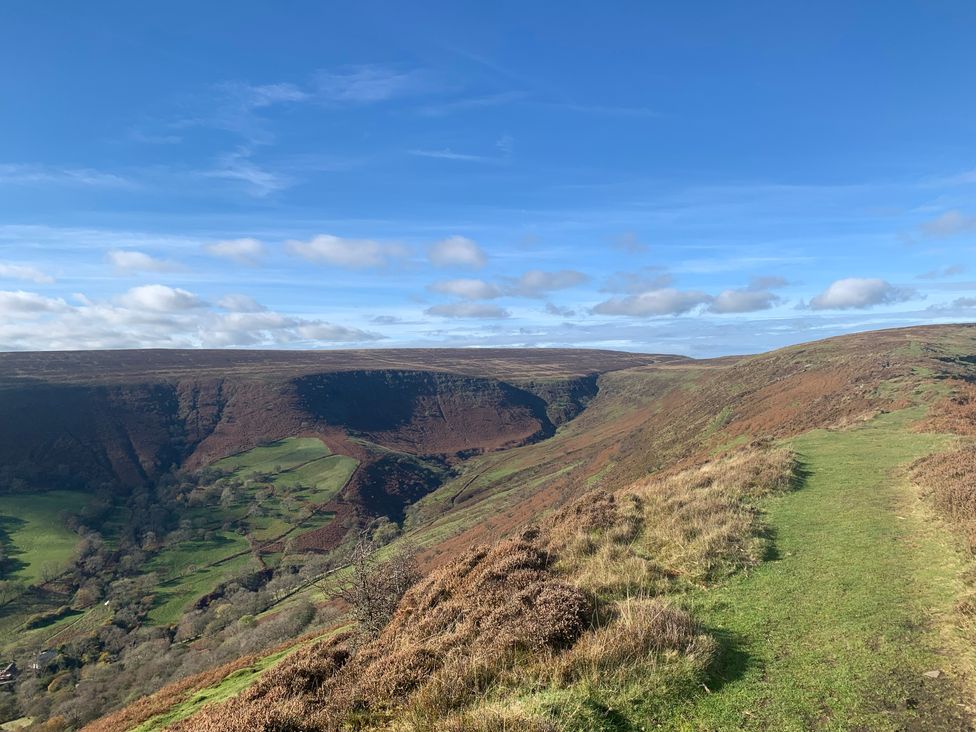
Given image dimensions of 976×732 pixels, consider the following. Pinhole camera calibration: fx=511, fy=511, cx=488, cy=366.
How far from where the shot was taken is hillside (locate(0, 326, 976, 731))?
6051mm

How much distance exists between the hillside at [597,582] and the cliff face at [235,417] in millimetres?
4241

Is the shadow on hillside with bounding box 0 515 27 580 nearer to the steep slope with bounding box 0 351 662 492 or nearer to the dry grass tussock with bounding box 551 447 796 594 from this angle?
the steep slope with bounding box 0 351 662 492

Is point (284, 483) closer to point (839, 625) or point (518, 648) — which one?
point (518, 648)

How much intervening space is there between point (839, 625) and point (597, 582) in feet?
12.1

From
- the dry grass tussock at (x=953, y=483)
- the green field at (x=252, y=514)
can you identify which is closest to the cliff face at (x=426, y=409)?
the green field at (x=252, y=514)

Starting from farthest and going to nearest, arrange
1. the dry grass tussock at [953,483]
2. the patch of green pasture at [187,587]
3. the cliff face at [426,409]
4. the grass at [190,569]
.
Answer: the cliff face at [426,409], the grass at [190,569], the patch of green pasture at [187,587], the dry grass tussock at [953,483]

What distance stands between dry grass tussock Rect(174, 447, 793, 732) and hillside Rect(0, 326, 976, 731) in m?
0.04

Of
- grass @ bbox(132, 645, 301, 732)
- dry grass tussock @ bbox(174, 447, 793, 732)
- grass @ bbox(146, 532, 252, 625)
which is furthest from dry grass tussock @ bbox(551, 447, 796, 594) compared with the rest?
grass @ bbox(146, 532, 252, 625)

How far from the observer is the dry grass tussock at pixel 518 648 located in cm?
588

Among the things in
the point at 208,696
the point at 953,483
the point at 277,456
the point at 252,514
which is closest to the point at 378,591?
the point at 208,696

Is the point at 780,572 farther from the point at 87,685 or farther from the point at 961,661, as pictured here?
the point at 87,685

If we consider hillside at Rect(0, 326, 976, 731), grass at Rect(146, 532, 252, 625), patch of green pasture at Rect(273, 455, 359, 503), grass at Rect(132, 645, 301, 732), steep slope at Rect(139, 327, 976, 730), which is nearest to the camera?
steep slope at Rect(139, 327, 976, 730)

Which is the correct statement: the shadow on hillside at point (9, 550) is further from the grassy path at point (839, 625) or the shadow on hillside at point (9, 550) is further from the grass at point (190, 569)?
the grassy path at point (839, 625)

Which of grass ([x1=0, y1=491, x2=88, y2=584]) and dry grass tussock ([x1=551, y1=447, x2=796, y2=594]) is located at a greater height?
dry grass tussock ([x1=551, y1=447, x2=796, y2=594])
